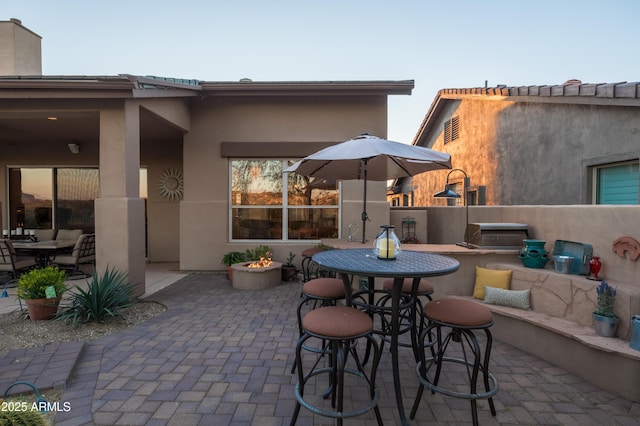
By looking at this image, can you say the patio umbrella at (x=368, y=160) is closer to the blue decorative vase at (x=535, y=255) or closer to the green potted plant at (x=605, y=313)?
the blue decorative vase at (x=535, y=255)

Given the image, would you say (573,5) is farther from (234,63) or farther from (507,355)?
(234,63)

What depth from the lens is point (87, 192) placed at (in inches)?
344

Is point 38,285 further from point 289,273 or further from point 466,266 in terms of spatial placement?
point 466,266

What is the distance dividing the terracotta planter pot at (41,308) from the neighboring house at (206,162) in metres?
1.17

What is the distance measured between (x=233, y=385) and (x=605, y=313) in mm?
3507

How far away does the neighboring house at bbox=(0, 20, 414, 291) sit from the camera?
21.9 ft

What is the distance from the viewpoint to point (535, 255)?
394cm

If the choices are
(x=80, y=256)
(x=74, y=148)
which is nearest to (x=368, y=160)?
(x=80, y=256)

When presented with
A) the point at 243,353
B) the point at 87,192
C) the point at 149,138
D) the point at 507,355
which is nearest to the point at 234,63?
the point at 149,138

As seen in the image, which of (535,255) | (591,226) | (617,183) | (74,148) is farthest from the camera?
(74,148)

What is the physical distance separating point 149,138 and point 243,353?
6987mm

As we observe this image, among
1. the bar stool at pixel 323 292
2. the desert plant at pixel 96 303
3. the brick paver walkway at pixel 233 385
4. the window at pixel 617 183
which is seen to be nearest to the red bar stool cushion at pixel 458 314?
the brick paver walkway at pixel 233 385

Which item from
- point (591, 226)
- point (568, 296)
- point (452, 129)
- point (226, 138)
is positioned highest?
point (452, 129)

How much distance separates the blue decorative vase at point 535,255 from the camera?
12.8ft
